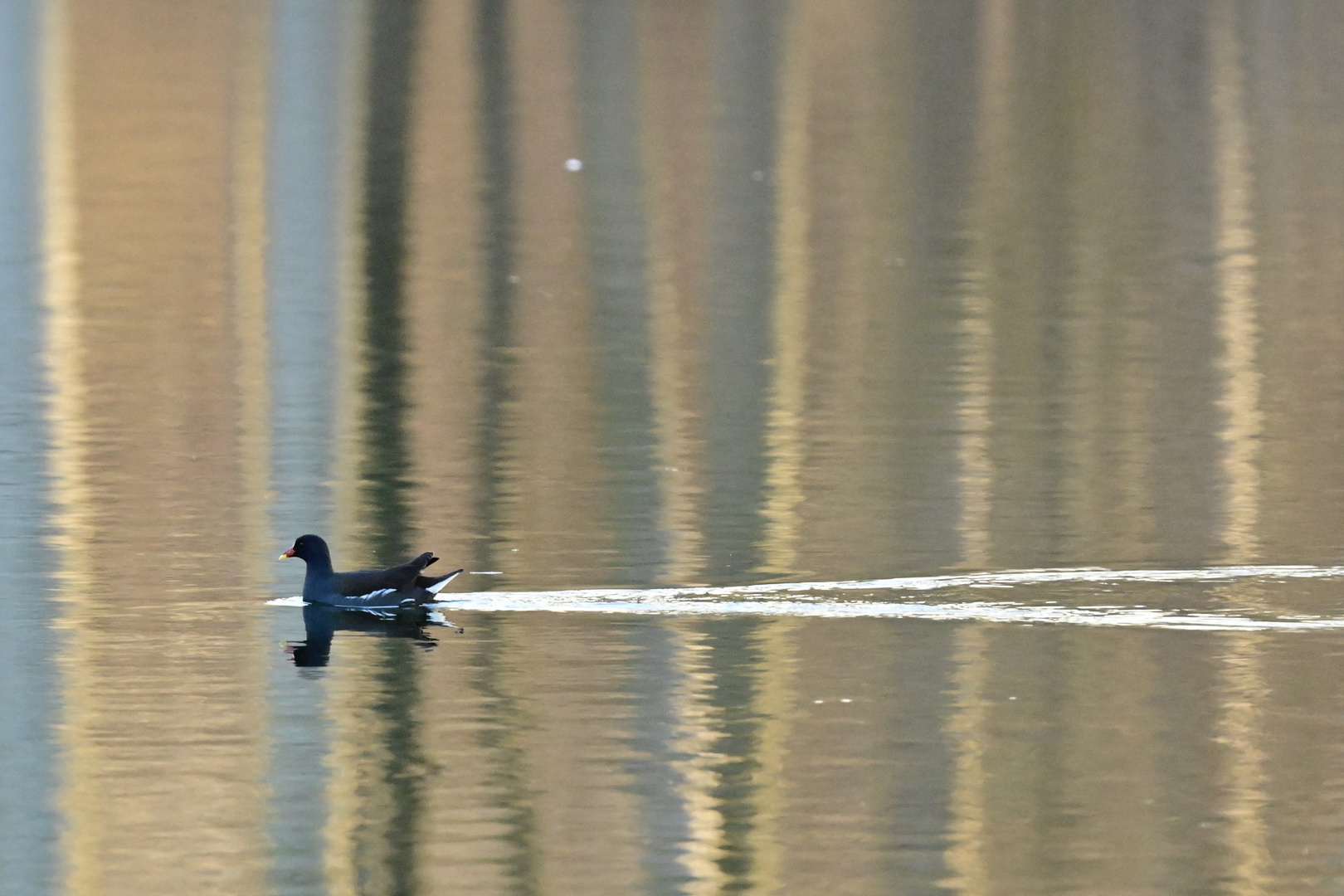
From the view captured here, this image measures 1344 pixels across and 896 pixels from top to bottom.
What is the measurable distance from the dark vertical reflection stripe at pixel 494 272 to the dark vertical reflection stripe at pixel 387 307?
49 cm

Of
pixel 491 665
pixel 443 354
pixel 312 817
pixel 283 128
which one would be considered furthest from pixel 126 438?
pixel 283 128

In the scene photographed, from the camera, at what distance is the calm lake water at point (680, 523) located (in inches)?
390

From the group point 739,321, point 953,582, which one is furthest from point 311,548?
point 739,321

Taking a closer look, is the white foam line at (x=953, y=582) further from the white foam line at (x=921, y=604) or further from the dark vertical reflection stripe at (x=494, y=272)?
the dark vertical reflection stripe at (x=494, y=272)

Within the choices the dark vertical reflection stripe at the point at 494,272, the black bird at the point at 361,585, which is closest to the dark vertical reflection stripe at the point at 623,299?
the dark vertical reflection stripe at the point at 494,272

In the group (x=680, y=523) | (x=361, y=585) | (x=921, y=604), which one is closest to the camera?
(x=921, y=604)

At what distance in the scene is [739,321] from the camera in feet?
77.6

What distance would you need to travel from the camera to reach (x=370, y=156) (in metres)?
39.5

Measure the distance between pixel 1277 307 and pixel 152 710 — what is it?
48.4ft

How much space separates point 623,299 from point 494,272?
2.13m

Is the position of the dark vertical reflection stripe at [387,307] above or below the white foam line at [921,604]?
above

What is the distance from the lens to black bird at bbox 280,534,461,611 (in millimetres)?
13258

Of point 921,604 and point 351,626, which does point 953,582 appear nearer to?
point 921,604

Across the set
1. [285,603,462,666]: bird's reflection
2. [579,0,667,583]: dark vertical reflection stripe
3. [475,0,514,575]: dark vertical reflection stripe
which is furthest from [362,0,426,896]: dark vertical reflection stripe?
[579,0,667,583]: dark vertical reflection stripe
